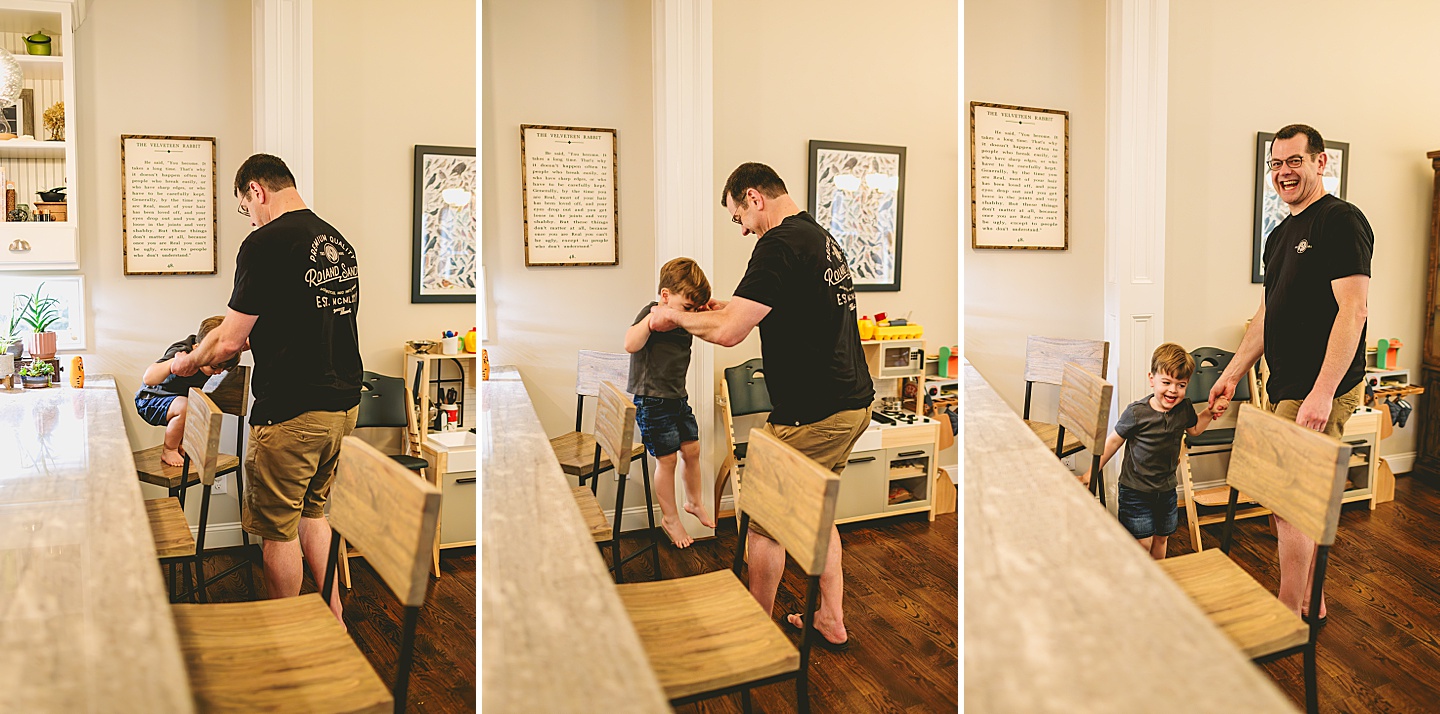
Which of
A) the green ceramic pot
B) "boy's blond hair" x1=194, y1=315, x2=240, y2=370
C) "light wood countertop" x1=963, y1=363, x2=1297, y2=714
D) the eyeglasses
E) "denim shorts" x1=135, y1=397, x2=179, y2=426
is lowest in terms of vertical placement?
"light wood countertop" x1=963, y1=363, x2=1297, y2=714

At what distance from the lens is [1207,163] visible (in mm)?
1027

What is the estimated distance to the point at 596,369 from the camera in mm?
1130

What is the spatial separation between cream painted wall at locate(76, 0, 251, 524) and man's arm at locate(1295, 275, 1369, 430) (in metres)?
1.61

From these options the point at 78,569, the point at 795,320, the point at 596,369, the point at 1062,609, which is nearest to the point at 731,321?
the point at 795,320

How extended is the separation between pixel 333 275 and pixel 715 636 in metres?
0.88

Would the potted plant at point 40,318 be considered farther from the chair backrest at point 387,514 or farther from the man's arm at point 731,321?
the man's arm at point 731,321

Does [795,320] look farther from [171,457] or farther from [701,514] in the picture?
[171,457]

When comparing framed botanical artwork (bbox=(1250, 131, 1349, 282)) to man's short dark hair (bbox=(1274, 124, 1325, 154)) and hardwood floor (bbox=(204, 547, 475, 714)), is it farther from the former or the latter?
hardwood floor (bbox=(204, 547, 475, 714))

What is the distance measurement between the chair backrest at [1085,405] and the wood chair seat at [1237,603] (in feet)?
0.62

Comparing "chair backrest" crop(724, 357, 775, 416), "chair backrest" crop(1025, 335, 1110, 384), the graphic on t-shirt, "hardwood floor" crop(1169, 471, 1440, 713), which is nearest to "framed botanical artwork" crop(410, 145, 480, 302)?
the graphic on t-shirt

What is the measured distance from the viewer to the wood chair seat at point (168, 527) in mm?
1198

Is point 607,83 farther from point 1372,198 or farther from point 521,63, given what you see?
point 1372,198

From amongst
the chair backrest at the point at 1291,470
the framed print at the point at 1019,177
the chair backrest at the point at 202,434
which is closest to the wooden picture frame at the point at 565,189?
the framed print at the point at 1019,177

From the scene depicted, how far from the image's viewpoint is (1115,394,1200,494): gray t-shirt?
3.26ft
